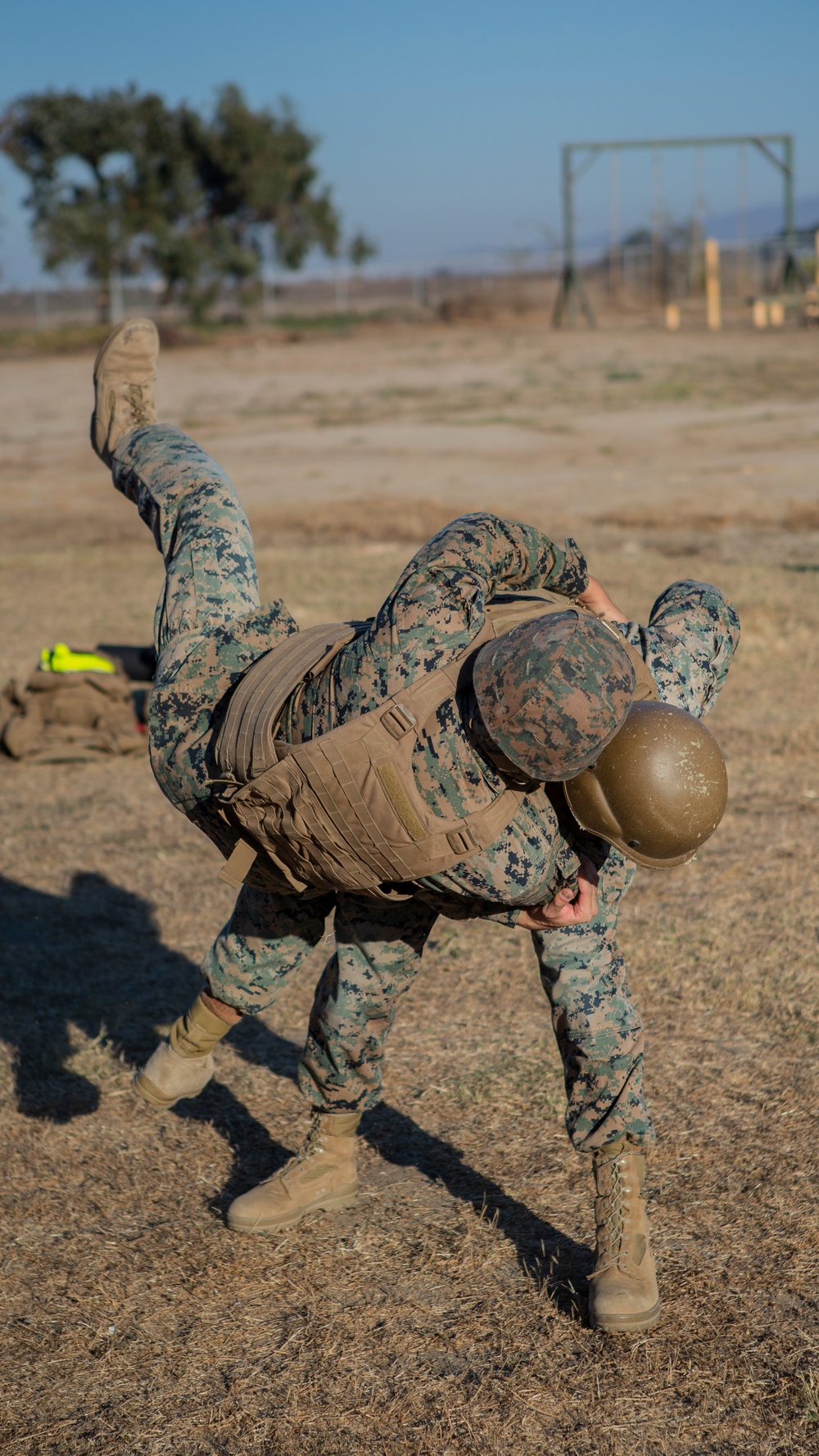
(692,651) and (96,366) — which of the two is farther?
(96,366)

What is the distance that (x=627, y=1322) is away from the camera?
106 inches

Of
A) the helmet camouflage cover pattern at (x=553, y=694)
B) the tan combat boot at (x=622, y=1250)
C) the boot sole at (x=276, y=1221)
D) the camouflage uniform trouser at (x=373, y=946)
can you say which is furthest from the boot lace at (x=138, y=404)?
the tan combat boot at (x=622, y=1250)

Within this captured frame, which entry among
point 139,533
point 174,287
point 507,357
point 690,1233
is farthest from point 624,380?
point 690,1233

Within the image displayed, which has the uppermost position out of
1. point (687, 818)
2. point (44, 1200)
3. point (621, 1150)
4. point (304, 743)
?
point (304, 743)

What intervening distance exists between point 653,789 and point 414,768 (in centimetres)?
46

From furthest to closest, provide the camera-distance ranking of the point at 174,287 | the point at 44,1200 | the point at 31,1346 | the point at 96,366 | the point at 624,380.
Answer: the point at 174,287, the point at 624,380, the point at 96,366, the point at 44,1200, the point at 31,1346

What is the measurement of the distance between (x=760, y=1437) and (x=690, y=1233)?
630mm

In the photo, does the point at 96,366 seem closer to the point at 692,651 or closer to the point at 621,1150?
the point at 692,651

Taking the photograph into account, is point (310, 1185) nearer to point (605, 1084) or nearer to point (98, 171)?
point (605, 1084)

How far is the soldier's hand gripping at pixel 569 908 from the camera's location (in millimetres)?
2721

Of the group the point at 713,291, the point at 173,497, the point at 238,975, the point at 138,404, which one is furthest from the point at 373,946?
the point at 713,291

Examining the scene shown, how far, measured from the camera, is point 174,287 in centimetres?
3884

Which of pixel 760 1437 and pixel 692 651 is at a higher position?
pixel 692 651

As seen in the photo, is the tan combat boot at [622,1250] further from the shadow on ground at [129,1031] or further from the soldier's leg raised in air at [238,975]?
the soldier's leg raised in air at [238,975]
